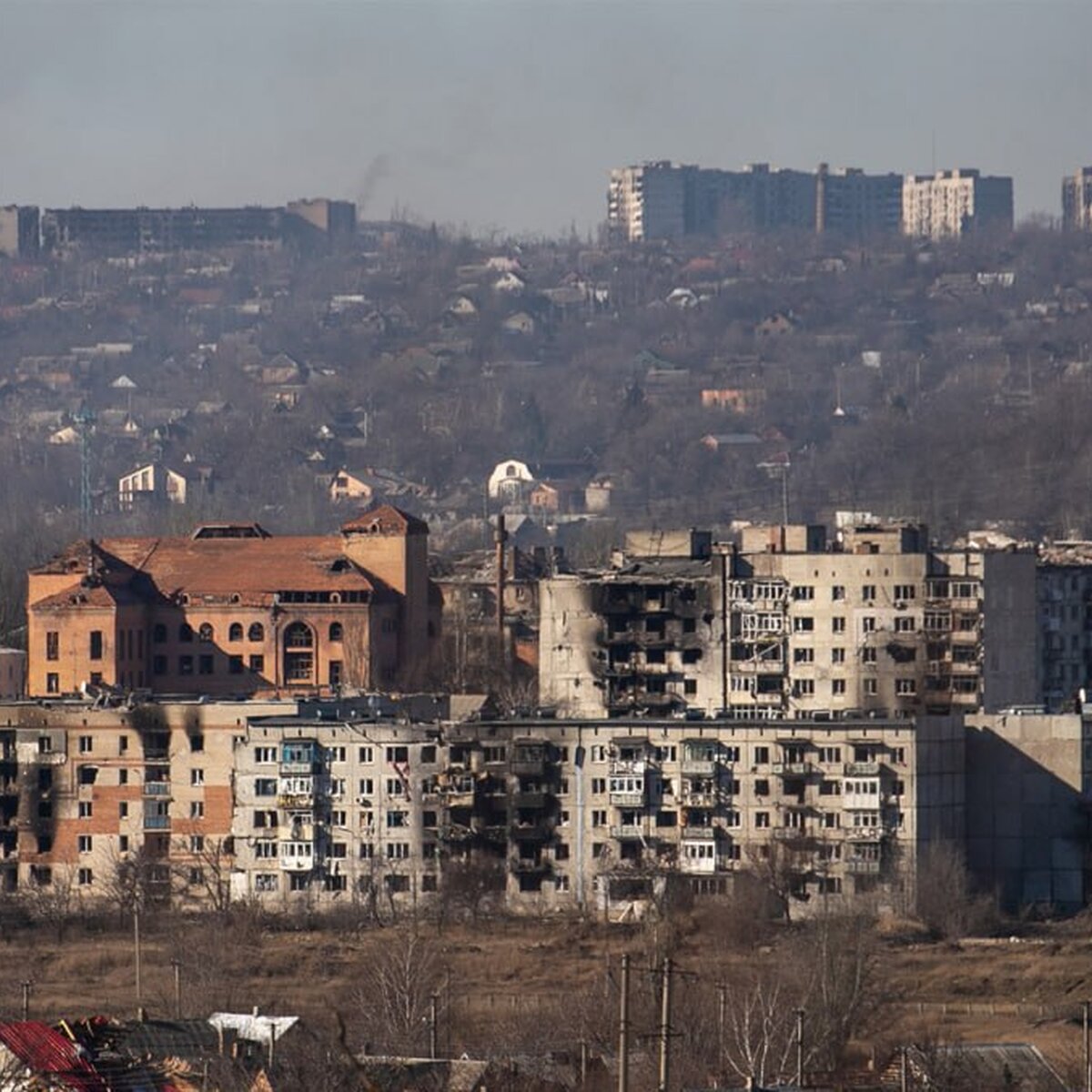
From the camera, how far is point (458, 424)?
6019 inches

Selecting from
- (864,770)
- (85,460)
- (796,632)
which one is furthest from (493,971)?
(85,460)

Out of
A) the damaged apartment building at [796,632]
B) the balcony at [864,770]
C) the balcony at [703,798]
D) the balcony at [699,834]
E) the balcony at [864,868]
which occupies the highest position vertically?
the damaged apartment building at [796,632]

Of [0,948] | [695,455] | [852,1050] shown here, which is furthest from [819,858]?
[695,455]

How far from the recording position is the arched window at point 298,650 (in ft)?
232

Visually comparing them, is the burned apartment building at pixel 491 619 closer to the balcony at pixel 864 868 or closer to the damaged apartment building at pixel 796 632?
the damaged apartment building at pixel 796 632

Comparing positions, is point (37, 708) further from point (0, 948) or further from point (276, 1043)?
point (276, 1043)

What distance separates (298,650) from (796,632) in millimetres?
13920

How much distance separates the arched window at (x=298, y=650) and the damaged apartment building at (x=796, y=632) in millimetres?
11976

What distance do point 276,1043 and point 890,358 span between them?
138 m

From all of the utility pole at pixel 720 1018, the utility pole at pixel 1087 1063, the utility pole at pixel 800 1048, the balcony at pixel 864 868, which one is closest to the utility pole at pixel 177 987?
the utility pole at pixel 720 1018

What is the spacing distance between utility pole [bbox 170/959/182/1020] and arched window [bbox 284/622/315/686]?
29557mm

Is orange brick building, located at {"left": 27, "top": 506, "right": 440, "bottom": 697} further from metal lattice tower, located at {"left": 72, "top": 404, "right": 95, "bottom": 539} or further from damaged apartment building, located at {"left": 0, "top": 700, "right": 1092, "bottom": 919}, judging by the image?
metal lattice tower, located at {"left": 72, "top": 404, "right": 95, "bottom": 539}

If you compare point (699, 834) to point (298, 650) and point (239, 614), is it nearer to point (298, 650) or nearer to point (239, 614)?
point (298, 650)

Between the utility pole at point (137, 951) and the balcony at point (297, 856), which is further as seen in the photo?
the balcony at point (297, 856)
